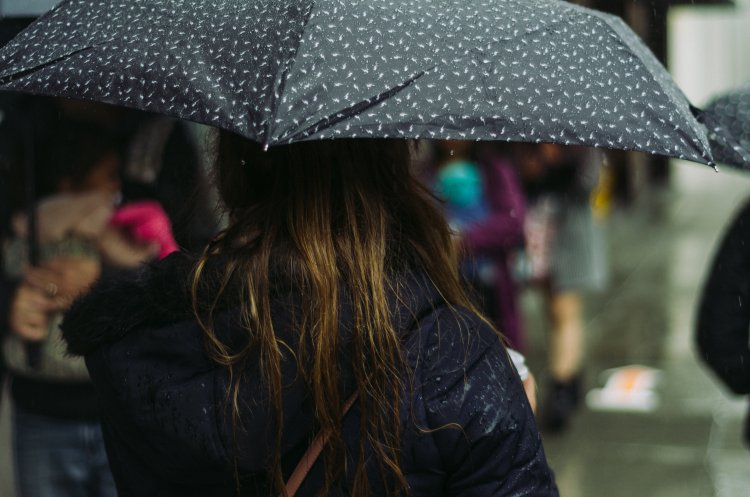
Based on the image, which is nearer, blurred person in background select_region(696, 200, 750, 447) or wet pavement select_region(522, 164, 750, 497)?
blurred person in background select_region(696, 200, 750, 447)

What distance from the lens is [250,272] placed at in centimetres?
196

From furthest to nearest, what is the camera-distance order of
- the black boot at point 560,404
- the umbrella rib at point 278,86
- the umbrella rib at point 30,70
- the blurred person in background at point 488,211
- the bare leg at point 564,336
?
the bare leg at point 564,336 < the black boot at point 560,404 < the blurred person in background at point 488,211 < the umbrella rib at point 30,70 < the umbrella rib at point 278,86

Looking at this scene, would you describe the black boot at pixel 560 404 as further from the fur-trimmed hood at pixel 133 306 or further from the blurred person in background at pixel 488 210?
the fur-trimmed hood at pixel 133 306

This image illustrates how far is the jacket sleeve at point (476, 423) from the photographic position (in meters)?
1.92

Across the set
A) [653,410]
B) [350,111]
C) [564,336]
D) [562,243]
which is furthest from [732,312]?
[653,410]

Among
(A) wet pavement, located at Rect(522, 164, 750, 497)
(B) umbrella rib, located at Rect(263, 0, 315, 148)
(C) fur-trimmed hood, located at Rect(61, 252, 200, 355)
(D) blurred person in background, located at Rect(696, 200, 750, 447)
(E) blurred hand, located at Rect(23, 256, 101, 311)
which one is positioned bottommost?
(A) wet pavement, located at Rect(522, 164, 750, 497)

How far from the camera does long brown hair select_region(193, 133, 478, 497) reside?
1.91 meters

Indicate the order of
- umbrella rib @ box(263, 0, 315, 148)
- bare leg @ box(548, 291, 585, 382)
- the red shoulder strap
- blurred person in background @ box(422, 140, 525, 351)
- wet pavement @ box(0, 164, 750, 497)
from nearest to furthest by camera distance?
umbrella rib @ box(263, 0, 315, 148) < the red shoulder strap < blurred person in background @ box(422, 140, 525, 351) < wet pavement @ box(0, 164, 750, 497) < bare leg @ box(548, 291, 585, 382)

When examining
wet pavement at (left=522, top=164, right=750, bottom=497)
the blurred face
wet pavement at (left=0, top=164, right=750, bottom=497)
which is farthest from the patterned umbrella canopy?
wet pavement at (left=522, top=164, right=750, bottom=497)

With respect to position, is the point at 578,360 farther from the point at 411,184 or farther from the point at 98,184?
the point at 411,184

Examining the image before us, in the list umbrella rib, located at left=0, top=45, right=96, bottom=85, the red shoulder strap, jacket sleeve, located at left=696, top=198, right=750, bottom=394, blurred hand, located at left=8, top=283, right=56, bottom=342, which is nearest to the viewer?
the red shoulder strap

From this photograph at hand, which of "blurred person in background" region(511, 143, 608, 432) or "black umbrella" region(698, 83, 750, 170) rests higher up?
"black umbrella" region(698, 83, 750, 170)

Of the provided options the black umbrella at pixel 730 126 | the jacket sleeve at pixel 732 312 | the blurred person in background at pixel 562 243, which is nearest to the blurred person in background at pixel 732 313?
the jacket sleeve at pixel 732 312

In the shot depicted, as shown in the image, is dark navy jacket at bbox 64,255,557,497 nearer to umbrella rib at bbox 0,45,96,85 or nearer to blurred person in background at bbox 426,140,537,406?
umbrella rib at bbox 0,45,96,85
